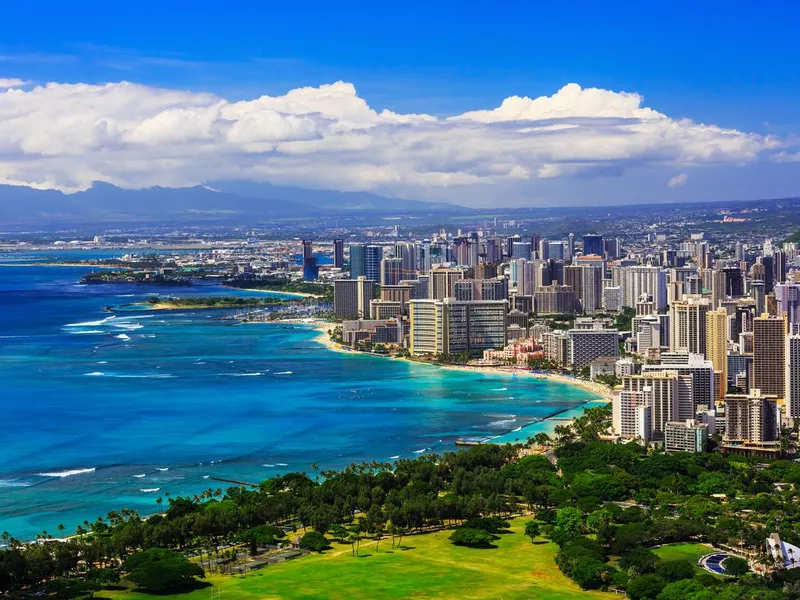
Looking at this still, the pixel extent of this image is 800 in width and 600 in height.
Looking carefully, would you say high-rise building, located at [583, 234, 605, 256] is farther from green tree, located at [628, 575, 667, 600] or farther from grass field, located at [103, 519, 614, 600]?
green tree, located at [628, 575, 667, 600]

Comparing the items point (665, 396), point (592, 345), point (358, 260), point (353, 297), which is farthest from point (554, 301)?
point (665, 396)

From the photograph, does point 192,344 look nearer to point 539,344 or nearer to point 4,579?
point 539,344

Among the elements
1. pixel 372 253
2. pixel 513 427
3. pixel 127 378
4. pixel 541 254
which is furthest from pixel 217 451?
pixel 541 254

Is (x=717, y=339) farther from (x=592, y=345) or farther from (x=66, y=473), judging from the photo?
(x=66, y=473)

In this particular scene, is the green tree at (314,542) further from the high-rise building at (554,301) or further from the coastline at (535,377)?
the high-rise building at (554,301)

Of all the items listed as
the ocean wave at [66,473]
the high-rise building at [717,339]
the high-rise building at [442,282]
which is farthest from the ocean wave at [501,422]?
the high-rise building at [442,282]

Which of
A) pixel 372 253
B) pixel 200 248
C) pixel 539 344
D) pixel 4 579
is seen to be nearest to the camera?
pixel 4 579
